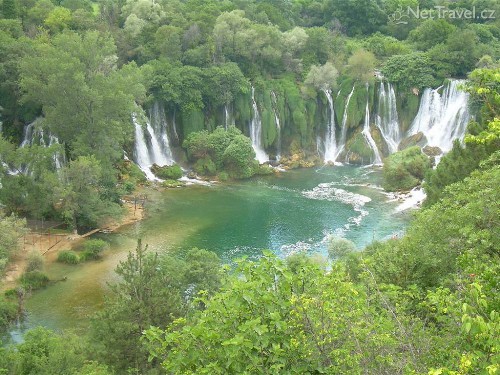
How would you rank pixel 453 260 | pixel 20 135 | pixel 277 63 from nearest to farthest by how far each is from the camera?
pixel 453 260, pixel 20 135, pixel 277 63

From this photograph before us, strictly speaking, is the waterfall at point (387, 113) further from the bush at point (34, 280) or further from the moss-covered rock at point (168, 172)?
the bush at point (34, 280)

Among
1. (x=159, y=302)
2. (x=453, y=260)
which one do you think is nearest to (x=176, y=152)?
(x=159, y=302)

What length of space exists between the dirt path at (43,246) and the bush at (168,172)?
932 centimetres

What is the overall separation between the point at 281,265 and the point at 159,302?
26.0 feet

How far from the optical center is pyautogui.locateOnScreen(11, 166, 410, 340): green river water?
24.4 meters

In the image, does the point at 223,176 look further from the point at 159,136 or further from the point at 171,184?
the point at 159,136

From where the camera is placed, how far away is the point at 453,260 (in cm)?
1330

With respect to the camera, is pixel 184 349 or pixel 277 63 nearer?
pixel 184 349

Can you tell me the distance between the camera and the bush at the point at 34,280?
81.6 ft

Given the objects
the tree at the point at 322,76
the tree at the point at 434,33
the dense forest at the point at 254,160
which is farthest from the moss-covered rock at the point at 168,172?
the tree at the point at 434,33

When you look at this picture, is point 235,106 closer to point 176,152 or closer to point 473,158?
point 176,152

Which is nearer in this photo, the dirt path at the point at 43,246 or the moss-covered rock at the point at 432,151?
the dirt path at the point at 43,246

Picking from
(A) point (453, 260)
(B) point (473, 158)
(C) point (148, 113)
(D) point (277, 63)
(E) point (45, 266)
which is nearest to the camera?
(A) point (453, 260)

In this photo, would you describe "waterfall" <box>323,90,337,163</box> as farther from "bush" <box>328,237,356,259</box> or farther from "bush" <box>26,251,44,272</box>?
"bush" <box>26,251,44,272</box>
